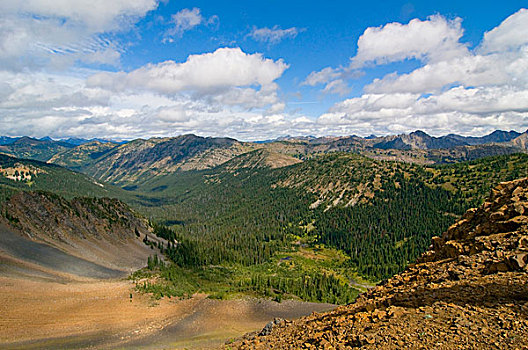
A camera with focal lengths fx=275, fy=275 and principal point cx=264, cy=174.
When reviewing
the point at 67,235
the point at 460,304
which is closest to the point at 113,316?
the point at 460,304

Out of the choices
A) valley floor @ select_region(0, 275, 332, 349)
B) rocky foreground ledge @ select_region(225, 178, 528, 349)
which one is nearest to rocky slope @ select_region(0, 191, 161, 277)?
valley floor @ select_region(0, 275, 332, 349)

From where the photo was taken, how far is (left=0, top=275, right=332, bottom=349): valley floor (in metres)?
43.5

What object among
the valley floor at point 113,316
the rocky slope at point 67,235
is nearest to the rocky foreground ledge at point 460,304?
the valley floor at point 113,316

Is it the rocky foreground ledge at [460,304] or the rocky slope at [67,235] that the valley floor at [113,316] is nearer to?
the rocky slope at [67,235]

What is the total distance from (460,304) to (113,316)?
5836cm

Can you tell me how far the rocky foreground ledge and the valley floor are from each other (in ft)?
96.4

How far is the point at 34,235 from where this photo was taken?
89438 millimetres

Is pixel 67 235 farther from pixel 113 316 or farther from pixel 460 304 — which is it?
pixel 460 304

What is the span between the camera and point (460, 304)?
1681cm

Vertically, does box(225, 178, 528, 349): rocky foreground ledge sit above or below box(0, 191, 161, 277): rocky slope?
above

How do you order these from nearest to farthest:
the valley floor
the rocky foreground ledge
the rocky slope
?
the rocky foreground ledge
the valley floor
the rocky slope

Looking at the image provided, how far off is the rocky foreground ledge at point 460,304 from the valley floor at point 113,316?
29383 millimetres

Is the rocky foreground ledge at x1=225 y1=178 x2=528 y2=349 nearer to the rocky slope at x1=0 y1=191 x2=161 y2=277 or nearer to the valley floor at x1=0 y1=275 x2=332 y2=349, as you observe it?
the valley floor at x1=0 y1=275 x2=332 y2=349

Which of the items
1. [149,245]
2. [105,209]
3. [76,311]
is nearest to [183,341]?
[76,311]
